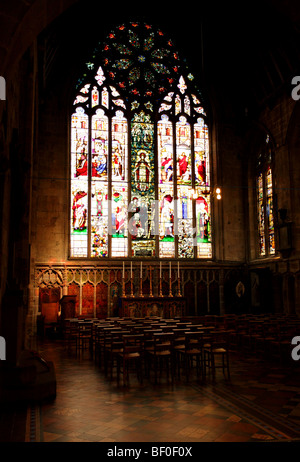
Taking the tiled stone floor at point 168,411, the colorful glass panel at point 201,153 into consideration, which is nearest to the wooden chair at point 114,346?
the tiled stone floor at point 168,411

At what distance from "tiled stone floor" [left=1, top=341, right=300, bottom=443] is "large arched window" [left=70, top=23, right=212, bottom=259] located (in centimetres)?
1123

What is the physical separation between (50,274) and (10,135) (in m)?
9.93

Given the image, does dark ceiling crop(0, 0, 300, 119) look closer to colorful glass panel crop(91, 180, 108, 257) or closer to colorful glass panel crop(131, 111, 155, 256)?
colorful glass panel crop(131, 111, 155, 256)

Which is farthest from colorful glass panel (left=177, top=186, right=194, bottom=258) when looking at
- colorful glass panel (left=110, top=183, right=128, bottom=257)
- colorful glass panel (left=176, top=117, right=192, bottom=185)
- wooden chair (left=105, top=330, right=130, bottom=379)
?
wooden chair (left=105, top=330, right=130, bottom=379)

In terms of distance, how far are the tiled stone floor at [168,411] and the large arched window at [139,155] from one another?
36.8 feet

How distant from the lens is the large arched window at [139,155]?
18.9 m

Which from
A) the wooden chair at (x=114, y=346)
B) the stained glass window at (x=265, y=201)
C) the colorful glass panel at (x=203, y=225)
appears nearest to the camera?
the wooden chair at (x=114, y=346)

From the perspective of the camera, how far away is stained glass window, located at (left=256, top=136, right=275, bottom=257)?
19094 millimetres

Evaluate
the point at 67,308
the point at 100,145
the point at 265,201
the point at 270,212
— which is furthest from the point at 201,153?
the point at 67,308

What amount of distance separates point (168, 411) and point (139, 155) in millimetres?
15655

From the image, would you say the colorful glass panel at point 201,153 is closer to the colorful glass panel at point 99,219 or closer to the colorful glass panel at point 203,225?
the colorful glass panel at point 203,225

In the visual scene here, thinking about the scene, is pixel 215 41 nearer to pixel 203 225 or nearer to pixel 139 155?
pixel 139 155

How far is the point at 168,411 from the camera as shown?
539cm

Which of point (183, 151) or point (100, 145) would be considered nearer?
point (100, 145)
